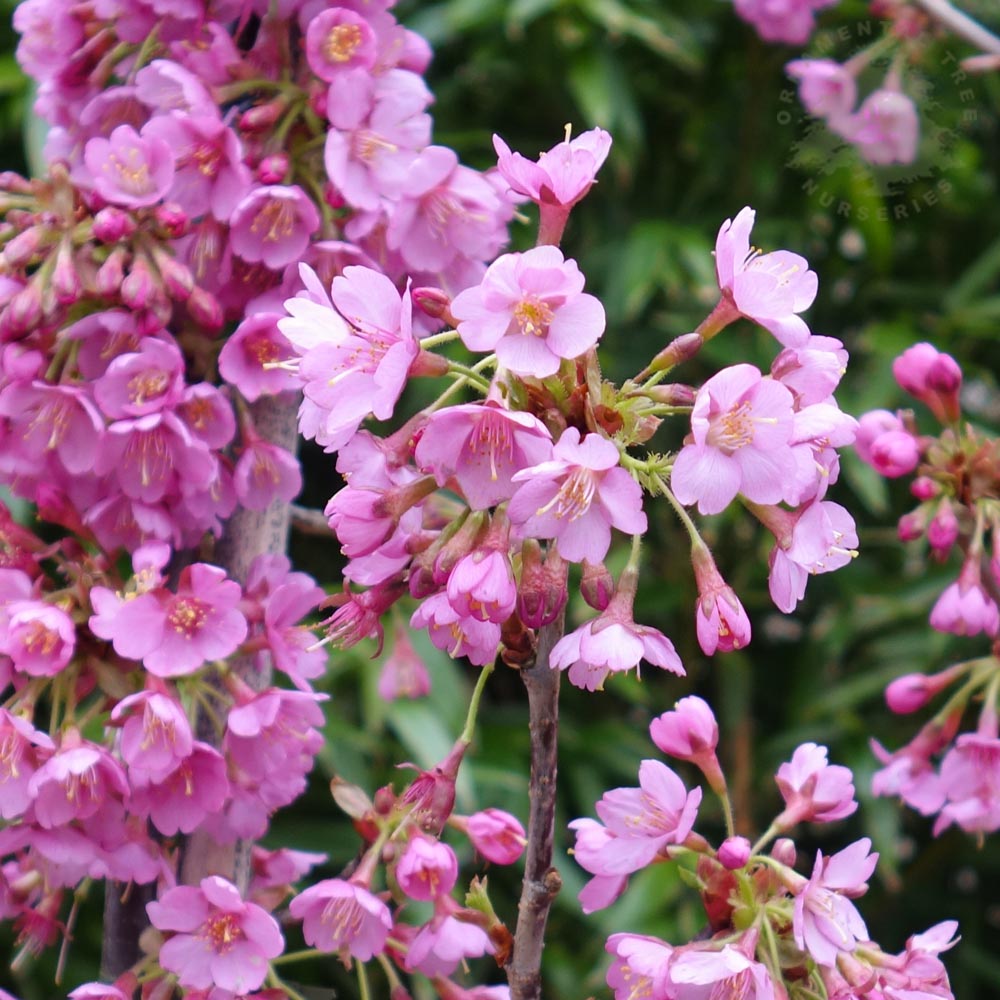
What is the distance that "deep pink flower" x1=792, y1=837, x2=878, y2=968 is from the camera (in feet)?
1.46

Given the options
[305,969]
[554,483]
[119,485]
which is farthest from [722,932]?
[305,969]

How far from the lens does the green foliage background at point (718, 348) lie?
1.42m

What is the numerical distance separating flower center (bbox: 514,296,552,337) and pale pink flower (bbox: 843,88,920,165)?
2.77 feet

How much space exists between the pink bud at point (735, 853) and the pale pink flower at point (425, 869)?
0.10 meters

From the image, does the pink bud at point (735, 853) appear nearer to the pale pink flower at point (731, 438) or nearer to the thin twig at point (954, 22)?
the pale pink flower at point (731, 438)

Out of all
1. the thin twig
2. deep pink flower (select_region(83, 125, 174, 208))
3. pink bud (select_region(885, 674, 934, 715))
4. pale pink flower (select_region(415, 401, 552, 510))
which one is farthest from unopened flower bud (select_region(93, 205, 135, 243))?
the thin twig

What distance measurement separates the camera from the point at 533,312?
0.41 m

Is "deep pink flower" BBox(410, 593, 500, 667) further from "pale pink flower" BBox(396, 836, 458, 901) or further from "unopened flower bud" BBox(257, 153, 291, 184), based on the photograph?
"unopened flower bud" BBox(257, 153, 291, 184)

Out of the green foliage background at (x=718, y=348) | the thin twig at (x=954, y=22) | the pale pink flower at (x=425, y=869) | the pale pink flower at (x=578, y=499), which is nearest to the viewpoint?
the pale pink flower at (x=578, y=499)

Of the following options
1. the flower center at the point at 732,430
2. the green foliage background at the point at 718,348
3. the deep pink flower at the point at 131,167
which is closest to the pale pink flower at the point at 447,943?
the flower center at the point at 732,430

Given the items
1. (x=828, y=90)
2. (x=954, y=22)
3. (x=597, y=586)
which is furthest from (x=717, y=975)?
(x=828, y=90)

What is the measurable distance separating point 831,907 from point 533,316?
229mm

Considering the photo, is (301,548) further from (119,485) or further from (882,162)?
(119,485)

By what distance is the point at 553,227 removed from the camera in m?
0.45
